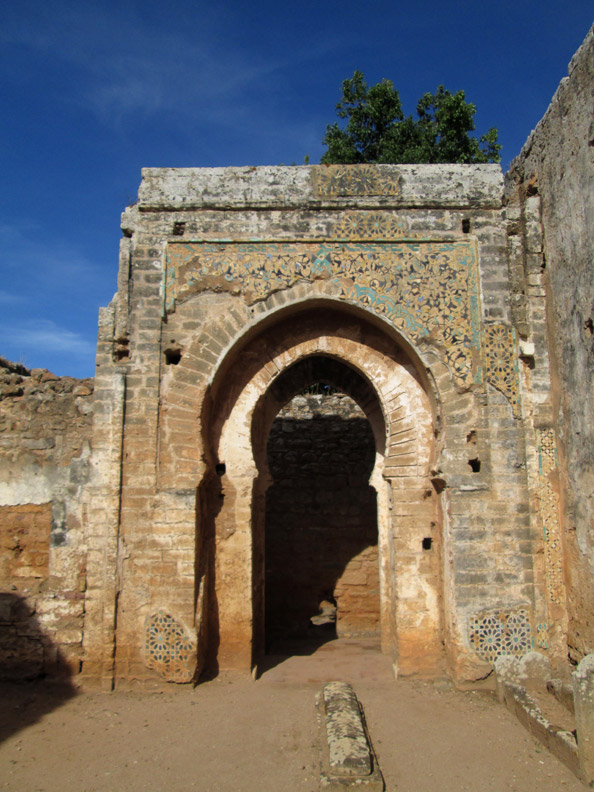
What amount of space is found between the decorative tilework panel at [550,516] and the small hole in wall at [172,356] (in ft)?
11.8

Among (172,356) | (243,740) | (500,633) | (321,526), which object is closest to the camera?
(243,740)

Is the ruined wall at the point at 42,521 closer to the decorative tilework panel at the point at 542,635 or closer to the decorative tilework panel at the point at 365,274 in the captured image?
the decorative tilework panel at the point at 365,274

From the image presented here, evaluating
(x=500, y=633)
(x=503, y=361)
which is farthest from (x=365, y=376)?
(x=500, y=633)

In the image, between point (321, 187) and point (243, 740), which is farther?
point (321, 187)

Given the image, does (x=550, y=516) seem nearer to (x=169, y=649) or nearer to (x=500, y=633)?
(x=500, y=633)

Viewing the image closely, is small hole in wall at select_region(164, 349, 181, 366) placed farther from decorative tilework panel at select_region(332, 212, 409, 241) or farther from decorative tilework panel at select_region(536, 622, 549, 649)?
decorative tilework panel at select_region(536, 622, 549, 649)

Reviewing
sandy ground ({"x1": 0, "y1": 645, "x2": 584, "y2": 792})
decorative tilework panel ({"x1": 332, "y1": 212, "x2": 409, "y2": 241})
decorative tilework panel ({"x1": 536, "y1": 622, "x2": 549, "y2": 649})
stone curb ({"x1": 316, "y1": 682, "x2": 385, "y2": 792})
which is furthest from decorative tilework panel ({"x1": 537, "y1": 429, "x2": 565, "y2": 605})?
decorative tilework panel ({"x1": 332, "y1": 212, "x2": 409, "y2": 241})

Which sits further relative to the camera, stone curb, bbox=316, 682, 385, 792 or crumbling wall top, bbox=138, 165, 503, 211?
crumbling wall top, bbox=138, 165, 503, 211

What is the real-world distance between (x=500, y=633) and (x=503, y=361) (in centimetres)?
253

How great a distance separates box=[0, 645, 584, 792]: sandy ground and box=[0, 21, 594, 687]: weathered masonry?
354mm

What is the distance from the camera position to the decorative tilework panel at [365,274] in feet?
19.8

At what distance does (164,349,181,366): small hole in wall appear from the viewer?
606 centimetres

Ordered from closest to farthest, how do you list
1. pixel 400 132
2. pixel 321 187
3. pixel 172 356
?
pixel 172 356, pixel 321 187, pixel 400 132

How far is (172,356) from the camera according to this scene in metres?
6.14
